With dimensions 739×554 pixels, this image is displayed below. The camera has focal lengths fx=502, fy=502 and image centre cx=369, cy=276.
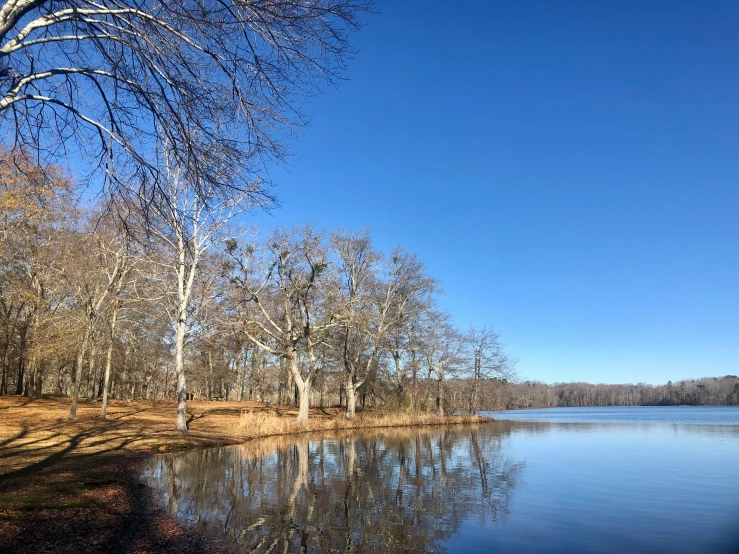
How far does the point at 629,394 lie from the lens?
152 metres

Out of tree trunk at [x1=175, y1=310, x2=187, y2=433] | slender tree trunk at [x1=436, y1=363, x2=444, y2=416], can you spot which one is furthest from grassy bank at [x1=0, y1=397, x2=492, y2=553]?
slender tree trunk at [x1=436, y1=363, x2=444, y2=416]

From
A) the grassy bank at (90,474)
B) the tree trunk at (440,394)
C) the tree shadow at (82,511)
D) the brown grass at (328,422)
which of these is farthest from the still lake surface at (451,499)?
the tree trunk at (440,394)

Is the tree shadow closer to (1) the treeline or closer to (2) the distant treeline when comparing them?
(1) the treeline

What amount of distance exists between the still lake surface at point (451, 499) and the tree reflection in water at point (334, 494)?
3 centimetres

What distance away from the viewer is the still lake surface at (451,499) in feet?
25.8

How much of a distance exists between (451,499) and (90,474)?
803 centimetres

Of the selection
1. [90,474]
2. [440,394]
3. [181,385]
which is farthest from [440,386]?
[90,474]

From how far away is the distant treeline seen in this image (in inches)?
4552

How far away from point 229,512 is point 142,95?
702cm

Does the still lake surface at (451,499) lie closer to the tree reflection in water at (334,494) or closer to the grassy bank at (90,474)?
the tree reflection in water at (334,494)

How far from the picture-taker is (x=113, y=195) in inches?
271

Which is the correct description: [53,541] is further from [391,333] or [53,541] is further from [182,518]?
[391,333]

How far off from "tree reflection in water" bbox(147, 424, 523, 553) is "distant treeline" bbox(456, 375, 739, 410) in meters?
73.0

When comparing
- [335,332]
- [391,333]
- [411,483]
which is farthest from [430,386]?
[411,483]
